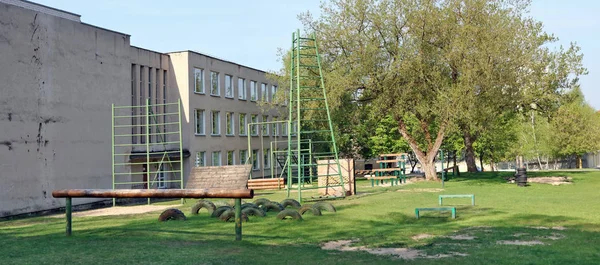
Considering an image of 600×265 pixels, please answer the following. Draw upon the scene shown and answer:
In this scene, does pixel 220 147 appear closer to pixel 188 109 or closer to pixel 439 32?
pixel 188 109

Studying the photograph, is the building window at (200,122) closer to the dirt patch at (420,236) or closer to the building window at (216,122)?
the building window at (216,122)

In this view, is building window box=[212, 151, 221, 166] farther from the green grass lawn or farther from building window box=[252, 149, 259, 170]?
the green grass lawn

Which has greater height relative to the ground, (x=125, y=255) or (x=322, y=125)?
(x=322, y=125)

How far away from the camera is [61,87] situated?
2602 centimetres

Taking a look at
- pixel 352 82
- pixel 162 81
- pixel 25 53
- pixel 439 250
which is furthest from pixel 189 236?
pixel 162 81

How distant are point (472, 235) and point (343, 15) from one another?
26468 millimetres

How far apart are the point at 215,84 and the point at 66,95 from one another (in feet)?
55.2

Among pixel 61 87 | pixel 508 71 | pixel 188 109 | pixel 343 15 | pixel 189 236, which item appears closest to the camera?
pixel 189 236

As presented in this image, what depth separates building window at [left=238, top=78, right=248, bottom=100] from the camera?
4688 centimetres

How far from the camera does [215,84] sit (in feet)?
140

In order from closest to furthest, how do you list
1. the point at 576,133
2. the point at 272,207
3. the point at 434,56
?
1. the point at 272,207
2. the point at 434,56
3. the point at 576,133

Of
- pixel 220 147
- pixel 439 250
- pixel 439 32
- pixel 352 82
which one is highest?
pixel 439 32

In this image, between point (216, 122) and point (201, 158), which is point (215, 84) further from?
point (201, 158)

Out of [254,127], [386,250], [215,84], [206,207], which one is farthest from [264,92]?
[386,250]
